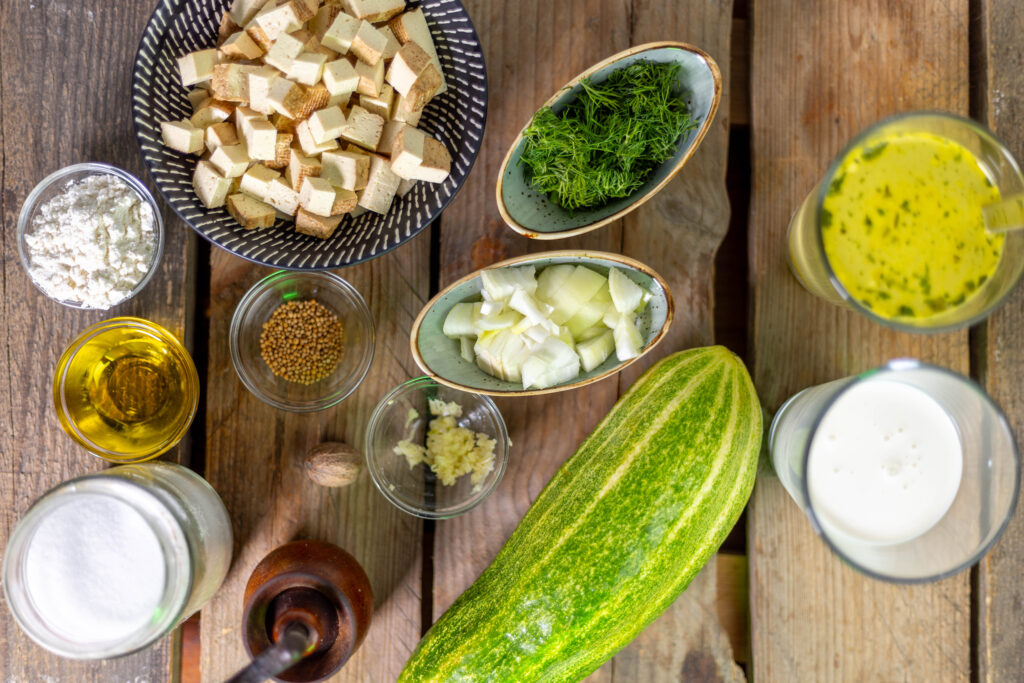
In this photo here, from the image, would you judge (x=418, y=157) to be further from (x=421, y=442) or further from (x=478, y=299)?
(x=421, y=442)

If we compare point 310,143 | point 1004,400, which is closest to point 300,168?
point 310,143

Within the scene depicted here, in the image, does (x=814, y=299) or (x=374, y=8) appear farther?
(x=814, y=299)

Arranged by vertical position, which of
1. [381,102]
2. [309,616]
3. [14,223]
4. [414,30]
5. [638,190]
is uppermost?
[414,30]

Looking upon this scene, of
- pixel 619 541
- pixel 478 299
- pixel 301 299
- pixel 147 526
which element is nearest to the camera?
pixel 147 526

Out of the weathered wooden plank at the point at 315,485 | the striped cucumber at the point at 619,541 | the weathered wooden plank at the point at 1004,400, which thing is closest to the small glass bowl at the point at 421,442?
the weathered wooden plank at the point at 315,485

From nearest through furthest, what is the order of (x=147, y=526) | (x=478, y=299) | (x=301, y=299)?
(x=147, y=526), (x=478, y=299), (x=301, y=299)

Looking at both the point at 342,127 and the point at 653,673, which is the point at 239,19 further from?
the point at 653,673

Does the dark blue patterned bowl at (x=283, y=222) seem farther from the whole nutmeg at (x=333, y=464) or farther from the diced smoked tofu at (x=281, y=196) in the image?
the whole nutmeg at (x=333, y=464)

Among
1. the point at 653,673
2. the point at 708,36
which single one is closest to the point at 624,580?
the point at 653,673
